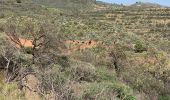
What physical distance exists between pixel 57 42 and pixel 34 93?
22383 mm

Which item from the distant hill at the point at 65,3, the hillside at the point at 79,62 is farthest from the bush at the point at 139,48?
the distant hill at the point at 65,3

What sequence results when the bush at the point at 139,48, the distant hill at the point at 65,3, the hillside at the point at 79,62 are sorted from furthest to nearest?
the distant hill at the point at 65,3, the bush at the point at 139,48, the hillside at the point at 79,62

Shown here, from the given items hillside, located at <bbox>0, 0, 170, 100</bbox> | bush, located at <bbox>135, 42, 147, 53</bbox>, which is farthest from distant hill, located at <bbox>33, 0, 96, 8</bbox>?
bush, located at <bbox>135, 42, 147, 53</bbox>

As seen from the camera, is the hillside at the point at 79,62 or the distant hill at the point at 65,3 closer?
the hillside at the point at 79,62

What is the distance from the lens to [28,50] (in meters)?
29.7

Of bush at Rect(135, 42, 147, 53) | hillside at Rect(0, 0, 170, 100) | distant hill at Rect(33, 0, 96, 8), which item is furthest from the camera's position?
distant hill at Rect(33, 0, 96, 8)

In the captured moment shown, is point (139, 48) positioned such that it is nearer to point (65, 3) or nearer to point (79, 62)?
point (79, 62)

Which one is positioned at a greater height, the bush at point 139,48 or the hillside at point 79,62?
the hillside at point 79,62

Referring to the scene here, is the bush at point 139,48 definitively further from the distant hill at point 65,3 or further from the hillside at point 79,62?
the distant hill at point 65,3

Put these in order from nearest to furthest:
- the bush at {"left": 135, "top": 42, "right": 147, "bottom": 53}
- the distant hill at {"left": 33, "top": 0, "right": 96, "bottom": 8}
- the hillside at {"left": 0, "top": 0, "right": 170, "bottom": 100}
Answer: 1. the hillside at {"left": 0, "top": 0, "right": 170, "bottom": 100}
2. the bush at {"left": 135, "top": 42, "right": 147, "bottom": 53}
3. the distant hill at {"left": 33, "top": 0, "right": 96, "bottom": 8}

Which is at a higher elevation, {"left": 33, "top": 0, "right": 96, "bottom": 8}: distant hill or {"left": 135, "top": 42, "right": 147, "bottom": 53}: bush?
{"left": 135, "top": 42, "right": 147, "bottom": 53}: bush

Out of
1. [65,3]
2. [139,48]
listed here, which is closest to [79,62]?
[139,48]

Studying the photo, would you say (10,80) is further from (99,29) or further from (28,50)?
(99,29)

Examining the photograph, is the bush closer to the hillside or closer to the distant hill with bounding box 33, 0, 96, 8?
the hillside
